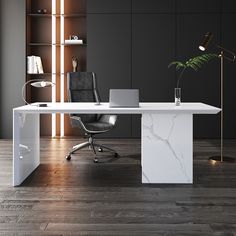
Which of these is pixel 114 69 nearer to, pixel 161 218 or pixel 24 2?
pixel 24 2

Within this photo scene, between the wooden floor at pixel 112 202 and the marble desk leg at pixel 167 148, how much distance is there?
13 centimetres

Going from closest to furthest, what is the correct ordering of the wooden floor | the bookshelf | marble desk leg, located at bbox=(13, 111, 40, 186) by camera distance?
the wooden floor → marble desk leg, located at bbox=(13, 111, 40, 186) → the bookshelf

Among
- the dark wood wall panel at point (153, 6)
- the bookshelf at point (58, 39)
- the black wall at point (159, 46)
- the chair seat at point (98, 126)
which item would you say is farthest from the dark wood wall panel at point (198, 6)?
the chair seat at point (98, 126)

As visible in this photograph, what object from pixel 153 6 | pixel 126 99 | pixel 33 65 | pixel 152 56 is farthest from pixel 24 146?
pixel 153 6

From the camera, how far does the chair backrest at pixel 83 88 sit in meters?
5.26

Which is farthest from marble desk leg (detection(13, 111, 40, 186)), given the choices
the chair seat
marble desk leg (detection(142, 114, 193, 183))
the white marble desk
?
marble desk leg (detection(142, 114, 193, 183))

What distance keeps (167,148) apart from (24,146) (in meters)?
1.39

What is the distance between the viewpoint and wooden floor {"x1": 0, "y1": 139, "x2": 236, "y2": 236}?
2.55 metres

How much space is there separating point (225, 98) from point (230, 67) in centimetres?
54

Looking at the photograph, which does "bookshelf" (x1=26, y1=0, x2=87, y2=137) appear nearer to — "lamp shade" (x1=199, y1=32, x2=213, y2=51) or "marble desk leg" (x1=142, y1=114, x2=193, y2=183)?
"lamp shade" (x1=199, y1=32, x2=213, y2=51)

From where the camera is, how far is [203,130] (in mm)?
6816

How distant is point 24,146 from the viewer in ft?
12.5

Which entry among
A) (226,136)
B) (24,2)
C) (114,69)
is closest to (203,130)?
(226,136)

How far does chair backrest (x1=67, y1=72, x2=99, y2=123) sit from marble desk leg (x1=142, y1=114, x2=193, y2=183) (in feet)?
5.74
